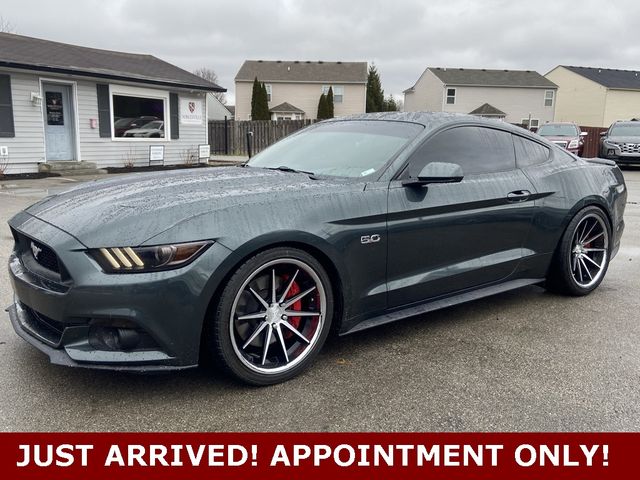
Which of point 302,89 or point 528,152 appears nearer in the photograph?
point 528,152

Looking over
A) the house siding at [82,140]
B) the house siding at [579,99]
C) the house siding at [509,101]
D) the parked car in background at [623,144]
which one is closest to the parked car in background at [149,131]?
the house siding at [82,140]

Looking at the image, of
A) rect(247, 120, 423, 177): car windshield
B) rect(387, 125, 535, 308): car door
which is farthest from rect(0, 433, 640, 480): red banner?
rect(247, 120, 423, 177): car windshield

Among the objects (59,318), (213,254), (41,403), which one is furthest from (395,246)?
(41,403)

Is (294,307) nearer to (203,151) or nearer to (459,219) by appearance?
(459,219)

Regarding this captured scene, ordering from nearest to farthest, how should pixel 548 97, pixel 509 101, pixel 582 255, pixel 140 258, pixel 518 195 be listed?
pixel 140 258 < pixel 518 195 < pixel 582 255 < pixel 509 101 < pixel 548 97

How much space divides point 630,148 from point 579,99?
2965cm

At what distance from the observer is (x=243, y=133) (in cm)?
2472

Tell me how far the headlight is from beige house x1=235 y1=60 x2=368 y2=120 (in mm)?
40919

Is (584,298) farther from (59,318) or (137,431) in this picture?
(59,318)

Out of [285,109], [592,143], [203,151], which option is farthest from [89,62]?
[285,109]

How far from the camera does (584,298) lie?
4.61 metres

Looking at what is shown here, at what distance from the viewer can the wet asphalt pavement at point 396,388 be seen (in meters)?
2.64

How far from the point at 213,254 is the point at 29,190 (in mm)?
10205

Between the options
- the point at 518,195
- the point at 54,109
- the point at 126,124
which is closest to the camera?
the point at 518,195
